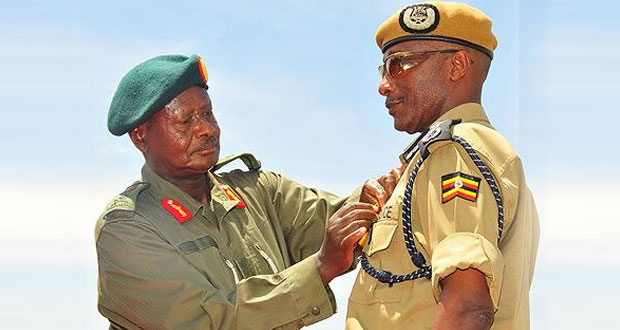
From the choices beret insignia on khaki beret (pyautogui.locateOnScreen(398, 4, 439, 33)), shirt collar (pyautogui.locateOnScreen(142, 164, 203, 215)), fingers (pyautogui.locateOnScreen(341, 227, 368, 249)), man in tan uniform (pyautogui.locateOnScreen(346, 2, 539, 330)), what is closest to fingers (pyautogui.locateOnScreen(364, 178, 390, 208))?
fingers (pyautogui.locateOnScreen(341, 227, 368, 249))

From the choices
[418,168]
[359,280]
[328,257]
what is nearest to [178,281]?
[328,257]

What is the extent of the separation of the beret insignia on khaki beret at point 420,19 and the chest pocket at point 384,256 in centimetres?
86

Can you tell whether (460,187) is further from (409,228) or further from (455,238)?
(409,228)

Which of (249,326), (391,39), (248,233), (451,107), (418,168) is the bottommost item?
(249,326)

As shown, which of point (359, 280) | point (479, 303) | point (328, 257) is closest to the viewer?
point (479, 303)

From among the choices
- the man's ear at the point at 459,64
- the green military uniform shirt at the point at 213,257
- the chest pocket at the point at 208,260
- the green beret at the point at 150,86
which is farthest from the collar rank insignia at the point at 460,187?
the green beret at the point at 150,86

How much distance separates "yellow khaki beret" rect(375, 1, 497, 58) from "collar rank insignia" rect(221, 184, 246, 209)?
1.88 m

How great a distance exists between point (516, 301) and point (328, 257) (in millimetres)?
1291

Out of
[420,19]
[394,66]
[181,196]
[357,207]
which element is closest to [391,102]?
[394,66]

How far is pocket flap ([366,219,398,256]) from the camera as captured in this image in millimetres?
3669

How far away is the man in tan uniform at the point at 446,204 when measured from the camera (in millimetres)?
3236

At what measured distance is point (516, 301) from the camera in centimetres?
357

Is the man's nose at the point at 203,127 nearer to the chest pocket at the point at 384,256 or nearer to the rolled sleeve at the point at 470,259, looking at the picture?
the chest pocket at the point at 384,256

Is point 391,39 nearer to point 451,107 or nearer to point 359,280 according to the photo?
point 451,107
